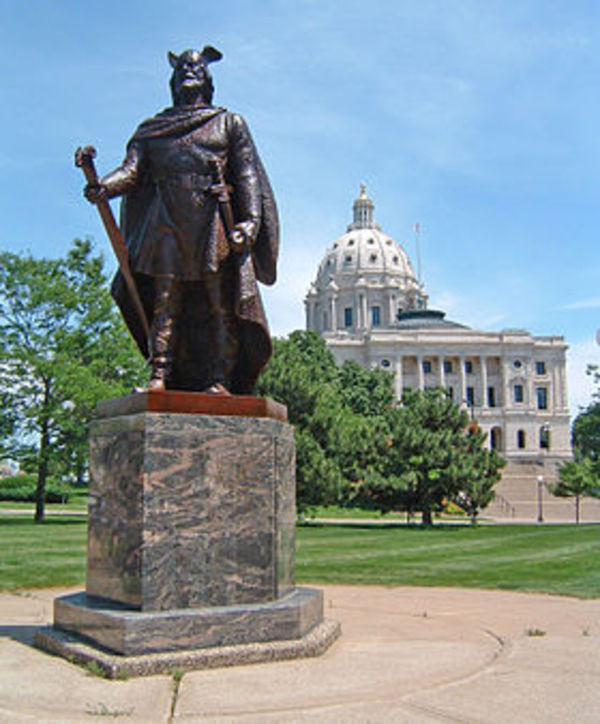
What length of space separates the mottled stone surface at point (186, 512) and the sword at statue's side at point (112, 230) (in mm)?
983

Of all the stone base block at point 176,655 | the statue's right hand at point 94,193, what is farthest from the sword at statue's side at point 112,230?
the stone base block at point 176,655

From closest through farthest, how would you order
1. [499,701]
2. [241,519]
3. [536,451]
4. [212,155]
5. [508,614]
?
[499,701], [241,519], [212,155], [508,614], [536,451]

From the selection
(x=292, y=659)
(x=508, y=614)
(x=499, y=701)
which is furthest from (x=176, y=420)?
(x=508, y=614)

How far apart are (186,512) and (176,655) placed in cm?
87

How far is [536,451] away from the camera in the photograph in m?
97.3

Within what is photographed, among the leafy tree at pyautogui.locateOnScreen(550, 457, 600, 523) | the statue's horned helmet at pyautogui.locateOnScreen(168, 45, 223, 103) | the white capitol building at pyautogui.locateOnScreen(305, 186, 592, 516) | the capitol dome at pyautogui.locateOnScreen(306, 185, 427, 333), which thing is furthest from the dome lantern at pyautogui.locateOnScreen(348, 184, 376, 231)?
the statue's horned helmet at pyautogui.locateOnScreen(168, 45, 223, 103)

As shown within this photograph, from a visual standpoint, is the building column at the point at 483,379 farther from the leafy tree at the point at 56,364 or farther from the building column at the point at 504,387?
the leafy tree at the point at 56,364

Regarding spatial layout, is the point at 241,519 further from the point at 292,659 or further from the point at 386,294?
the point at 386,294

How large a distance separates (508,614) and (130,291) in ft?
14.5

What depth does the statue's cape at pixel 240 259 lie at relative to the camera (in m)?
5.68

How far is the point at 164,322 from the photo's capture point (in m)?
5.61

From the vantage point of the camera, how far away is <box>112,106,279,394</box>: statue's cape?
5684 mm

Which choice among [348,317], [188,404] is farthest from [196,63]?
[348,317]

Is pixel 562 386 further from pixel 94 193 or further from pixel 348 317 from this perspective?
pixel 94 193
